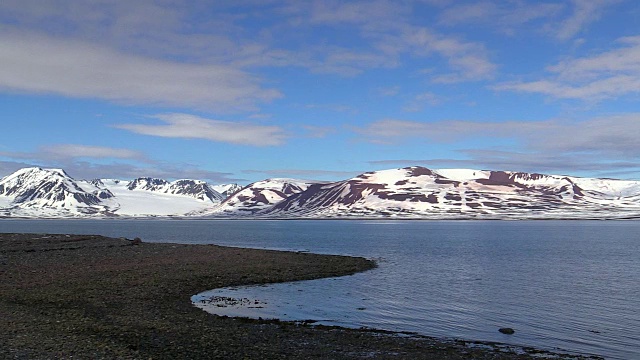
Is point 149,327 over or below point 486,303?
over

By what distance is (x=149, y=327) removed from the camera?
27828 millimetres

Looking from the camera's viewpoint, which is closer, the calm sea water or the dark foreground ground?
the dark foreground ground

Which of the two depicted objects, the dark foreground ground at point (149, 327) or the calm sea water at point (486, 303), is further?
the calm sea water at point (486, 303)

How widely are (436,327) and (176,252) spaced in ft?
173

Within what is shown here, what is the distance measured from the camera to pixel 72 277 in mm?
46750

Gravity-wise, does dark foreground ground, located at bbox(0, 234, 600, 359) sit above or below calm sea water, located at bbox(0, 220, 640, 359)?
above

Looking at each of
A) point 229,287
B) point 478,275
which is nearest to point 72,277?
point 229,287

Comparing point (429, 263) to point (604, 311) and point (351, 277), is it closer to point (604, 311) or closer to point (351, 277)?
point (351, 277)

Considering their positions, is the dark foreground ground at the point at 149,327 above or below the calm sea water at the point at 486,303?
above

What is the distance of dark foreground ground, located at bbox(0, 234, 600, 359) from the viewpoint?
22969mm

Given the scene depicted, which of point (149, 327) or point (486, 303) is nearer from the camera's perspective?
point (149, 327)

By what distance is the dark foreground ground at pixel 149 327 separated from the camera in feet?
75.4

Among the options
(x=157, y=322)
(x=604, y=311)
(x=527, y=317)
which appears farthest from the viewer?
(x=604, y=311)

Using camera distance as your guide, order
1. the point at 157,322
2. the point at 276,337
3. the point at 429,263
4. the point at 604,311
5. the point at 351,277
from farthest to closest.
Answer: the point at 429,263
the point at 351,277
the point at 604,311
the point at 157,322
the point at 276,337
